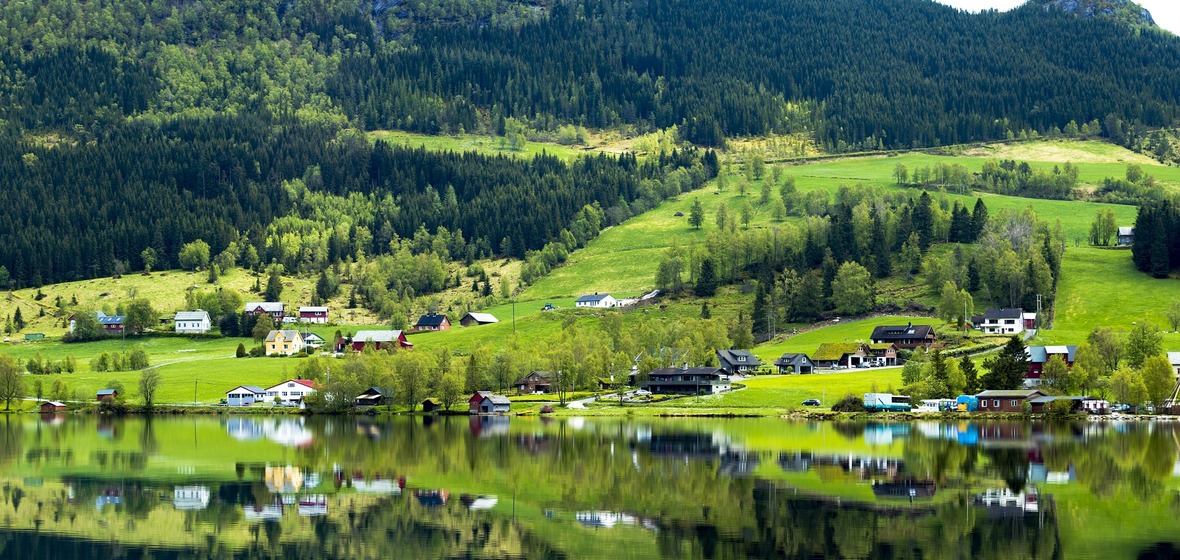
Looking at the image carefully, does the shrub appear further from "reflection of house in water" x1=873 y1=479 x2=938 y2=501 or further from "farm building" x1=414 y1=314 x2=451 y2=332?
"farm building" x1=414 y1=314 x2=451 y2=332

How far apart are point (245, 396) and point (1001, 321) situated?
261ft

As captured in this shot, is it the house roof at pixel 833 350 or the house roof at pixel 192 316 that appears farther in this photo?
the house roof at pixel 192 316

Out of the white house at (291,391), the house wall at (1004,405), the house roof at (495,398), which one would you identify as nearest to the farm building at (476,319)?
the white house at (291,391)

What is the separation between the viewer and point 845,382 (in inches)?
4941

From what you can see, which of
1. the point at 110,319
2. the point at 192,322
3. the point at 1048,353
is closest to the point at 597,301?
the point at 192,322

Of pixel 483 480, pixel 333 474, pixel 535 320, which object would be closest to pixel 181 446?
pixel 333 474

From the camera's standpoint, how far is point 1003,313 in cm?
14575

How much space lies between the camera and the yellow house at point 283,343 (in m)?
165

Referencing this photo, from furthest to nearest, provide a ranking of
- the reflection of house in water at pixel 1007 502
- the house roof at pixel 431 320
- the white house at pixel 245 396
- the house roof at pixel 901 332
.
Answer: the house roof at pixel 431 320, the house roof at pixel 901 332, the white house at pixel 245 396, the reflection of house in water at pixel 1007 502

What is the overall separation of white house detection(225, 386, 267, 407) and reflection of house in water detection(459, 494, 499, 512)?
77002 mm

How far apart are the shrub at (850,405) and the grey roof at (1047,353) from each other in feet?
65.6

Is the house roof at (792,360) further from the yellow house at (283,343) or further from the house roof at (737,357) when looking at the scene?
the yellow house at (283,343)

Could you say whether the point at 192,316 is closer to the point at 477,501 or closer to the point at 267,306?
the point at 267,306

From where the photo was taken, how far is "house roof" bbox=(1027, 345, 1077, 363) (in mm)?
122625
